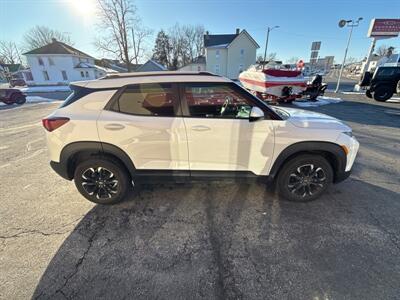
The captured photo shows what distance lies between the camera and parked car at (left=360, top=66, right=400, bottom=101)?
12.1m

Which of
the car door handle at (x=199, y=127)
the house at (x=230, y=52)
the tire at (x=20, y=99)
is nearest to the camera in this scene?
the car door handle at (x=199, y=127)

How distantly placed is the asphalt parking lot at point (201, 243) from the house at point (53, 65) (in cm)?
4294

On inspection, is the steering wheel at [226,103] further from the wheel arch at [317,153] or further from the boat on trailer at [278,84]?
the boat on trailer at [278,84]

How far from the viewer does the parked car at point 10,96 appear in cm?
1453

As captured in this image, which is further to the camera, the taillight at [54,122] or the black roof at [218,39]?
the black roof at [218,39]

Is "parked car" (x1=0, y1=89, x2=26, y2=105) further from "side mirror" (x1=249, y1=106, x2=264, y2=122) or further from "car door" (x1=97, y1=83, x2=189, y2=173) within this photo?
"side mirror" (x1=249, y1=106, x2=264, y2=122)

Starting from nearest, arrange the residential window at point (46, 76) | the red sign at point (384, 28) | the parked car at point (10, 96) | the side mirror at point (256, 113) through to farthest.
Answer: the side mirror at point (256, 113)
the parked car at point (10, 96)
the red sign at point (384, 28)
the residential window at point (46, 76)

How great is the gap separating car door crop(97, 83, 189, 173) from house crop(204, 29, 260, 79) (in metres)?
39.9

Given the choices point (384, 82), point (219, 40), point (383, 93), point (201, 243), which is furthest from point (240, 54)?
point (201, 243)

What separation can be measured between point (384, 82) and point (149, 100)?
16.5 metres

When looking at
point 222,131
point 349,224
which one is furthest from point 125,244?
point 349,224

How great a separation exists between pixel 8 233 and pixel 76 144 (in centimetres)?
139

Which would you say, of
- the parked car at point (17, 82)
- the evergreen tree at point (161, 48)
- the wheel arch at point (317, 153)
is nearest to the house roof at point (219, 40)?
the evergreen tree at point (161, 48)

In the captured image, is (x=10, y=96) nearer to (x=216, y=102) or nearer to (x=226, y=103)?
(x=216, y=102)
